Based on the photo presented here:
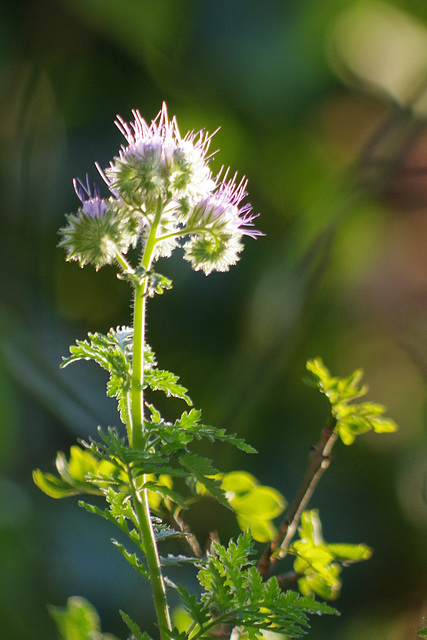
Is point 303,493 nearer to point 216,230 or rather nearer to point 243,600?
point 243,600

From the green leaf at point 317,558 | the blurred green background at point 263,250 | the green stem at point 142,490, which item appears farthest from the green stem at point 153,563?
the blurred green background at point 263,250

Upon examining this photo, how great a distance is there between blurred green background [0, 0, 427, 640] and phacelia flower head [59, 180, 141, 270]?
102 cm

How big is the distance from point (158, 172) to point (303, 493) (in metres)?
0.21

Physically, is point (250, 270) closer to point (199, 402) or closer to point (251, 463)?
point (199, 402)

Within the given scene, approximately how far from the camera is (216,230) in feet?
1.43

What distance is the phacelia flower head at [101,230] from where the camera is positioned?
1.36 ft

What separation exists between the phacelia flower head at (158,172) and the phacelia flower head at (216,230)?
11mm

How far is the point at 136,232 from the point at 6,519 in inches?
42.3

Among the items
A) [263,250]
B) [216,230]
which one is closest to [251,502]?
[216,230]

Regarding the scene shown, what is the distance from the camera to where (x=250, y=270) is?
164 centimetres

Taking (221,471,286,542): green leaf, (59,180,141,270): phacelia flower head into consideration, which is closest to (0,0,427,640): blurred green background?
(221,471,286,542): green leaf

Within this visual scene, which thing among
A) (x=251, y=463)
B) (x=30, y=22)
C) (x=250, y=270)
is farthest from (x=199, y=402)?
(x=30, y=22)

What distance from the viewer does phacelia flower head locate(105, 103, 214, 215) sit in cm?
40

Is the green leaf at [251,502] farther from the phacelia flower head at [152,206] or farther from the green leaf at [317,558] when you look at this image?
the phacelia flower head at [152,206]
